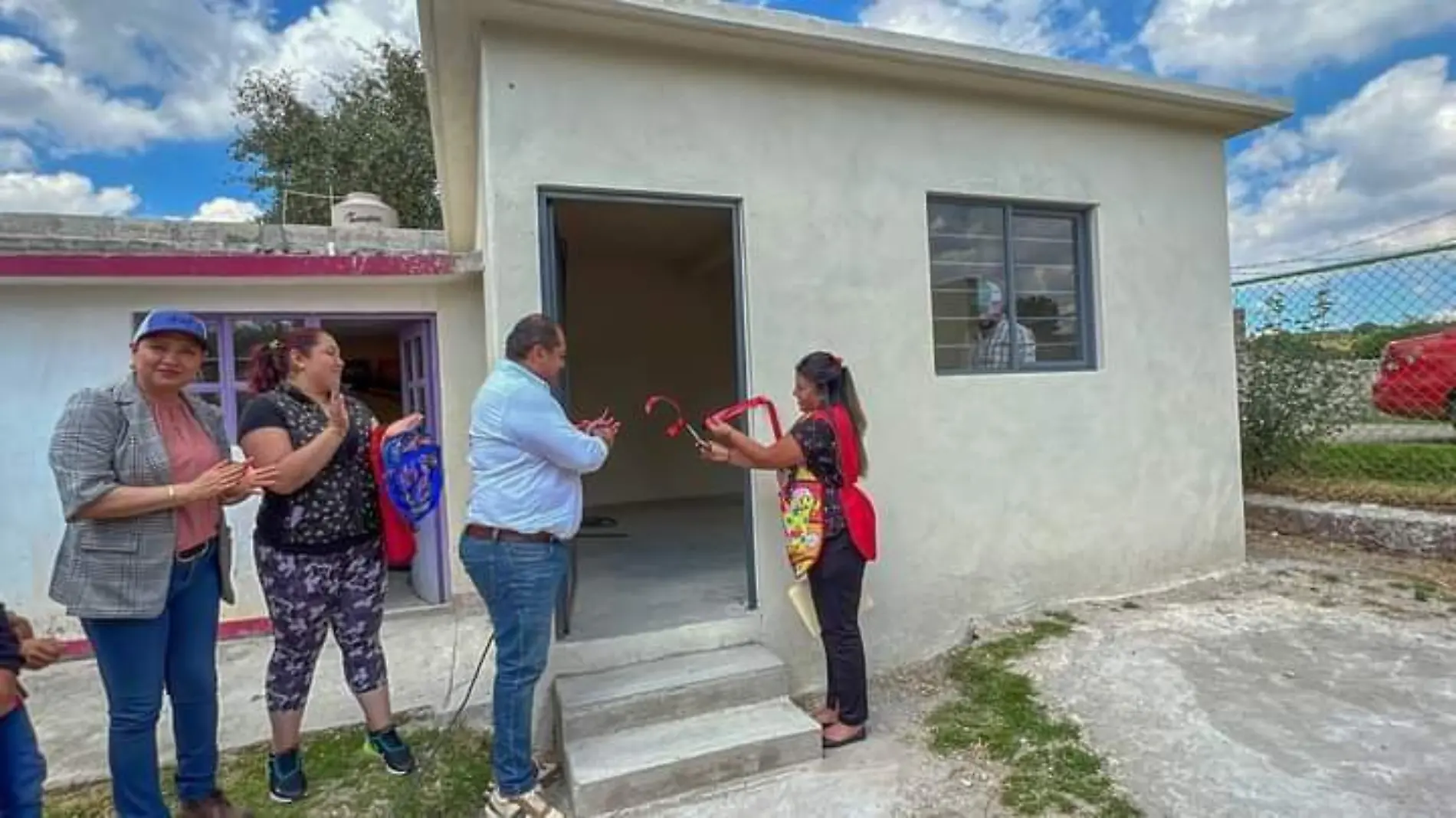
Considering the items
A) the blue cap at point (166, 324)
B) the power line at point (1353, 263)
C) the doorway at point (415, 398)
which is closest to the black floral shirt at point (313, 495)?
the blue cap at point (166, 324)

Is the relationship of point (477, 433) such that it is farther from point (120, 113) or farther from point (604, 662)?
point (120, 113)

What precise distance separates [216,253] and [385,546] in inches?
122

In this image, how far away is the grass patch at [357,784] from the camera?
8.86 feet

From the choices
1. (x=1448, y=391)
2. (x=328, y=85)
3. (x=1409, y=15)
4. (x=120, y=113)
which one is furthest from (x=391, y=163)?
(x=1448, y=391)

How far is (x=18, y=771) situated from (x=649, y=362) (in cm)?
712

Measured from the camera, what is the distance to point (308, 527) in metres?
2.56

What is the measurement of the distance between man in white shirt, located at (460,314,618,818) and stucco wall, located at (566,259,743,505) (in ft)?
18.4

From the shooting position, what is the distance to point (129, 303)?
4719 millimetres

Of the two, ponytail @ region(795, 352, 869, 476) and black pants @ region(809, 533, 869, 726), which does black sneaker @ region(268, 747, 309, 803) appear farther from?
ponytail @ region(795, 352, 869, 476)

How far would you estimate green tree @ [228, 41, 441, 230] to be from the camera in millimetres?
13789

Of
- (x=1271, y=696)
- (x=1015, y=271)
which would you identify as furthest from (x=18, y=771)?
(x=1015, y=271)

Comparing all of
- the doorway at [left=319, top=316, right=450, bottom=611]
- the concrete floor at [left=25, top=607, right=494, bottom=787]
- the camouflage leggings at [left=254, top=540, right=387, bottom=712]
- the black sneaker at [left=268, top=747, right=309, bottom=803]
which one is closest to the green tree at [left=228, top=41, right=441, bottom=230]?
the doorway at [left=319, top=316, right=450, bottom=611]

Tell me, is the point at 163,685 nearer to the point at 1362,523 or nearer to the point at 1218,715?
the point at 1218,715

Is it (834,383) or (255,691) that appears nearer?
(834,383)
